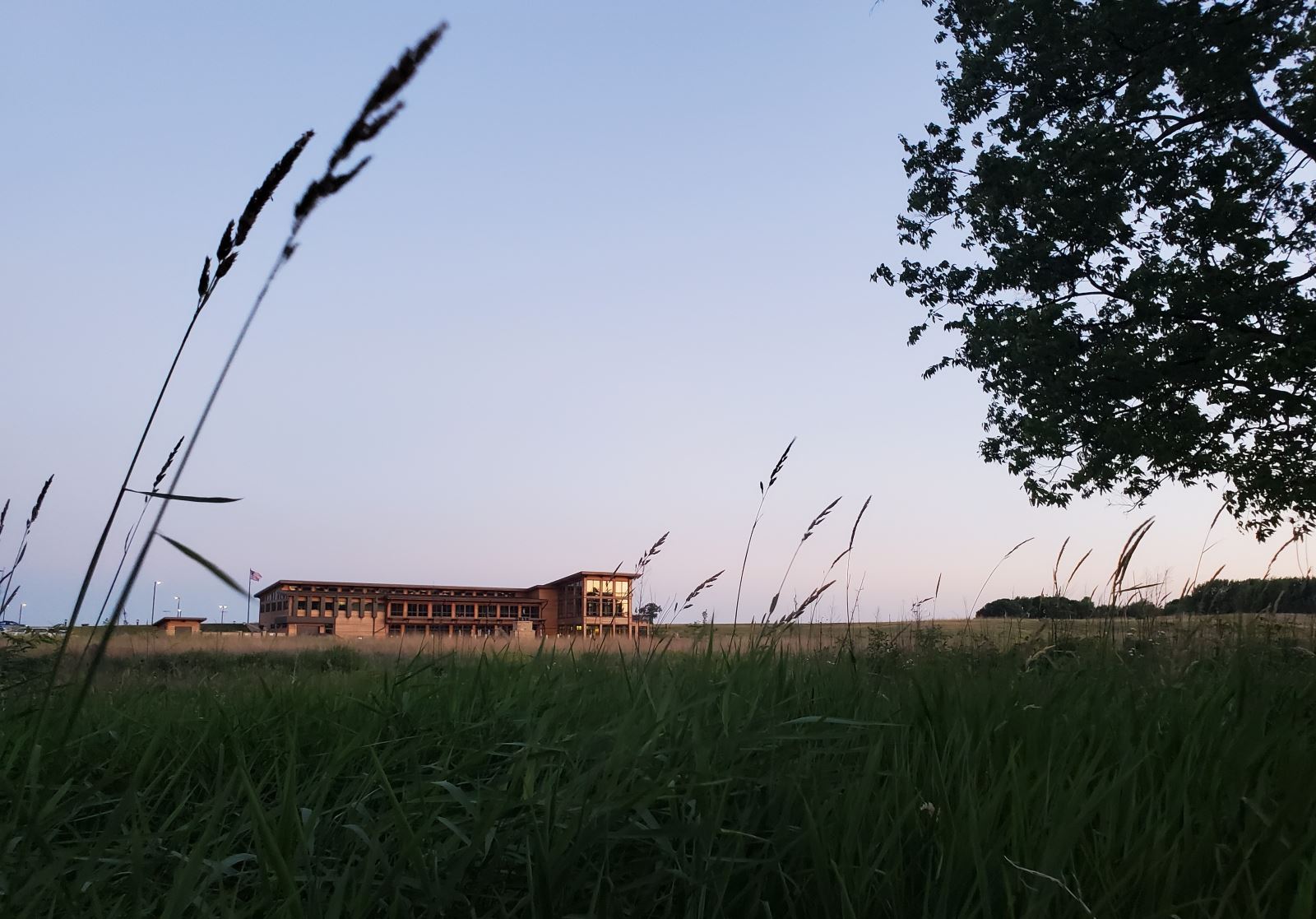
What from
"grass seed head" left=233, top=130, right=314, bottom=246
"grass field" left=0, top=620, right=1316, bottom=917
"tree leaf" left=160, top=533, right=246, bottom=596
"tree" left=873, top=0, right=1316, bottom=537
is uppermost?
"tree" left=873, top=0, right=1316, bottom=537

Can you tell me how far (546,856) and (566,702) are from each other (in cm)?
120

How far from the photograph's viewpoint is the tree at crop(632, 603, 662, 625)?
4707 mm

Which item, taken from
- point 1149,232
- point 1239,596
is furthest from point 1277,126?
point 1239,596

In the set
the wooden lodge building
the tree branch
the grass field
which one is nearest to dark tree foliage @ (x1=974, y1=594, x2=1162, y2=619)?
the grass field

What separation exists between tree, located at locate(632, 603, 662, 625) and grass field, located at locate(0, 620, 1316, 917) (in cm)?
135

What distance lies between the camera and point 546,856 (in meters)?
1.71

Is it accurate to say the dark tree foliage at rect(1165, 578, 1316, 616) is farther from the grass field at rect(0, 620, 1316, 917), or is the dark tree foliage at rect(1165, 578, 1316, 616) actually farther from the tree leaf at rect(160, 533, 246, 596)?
the tree leaf at rect(160, 533, 246, 596)

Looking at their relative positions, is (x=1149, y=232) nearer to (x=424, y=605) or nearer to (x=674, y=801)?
(x=674, y=801)

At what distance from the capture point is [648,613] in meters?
4.81

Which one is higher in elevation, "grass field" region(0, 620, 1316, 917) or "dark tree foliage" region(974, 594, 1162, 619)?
"dark tree foliage" region(974, 594, 1162, 619)

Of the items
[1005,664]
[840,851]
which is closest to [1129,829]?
[840,851]

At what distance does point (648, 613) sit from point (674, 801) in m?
2.75

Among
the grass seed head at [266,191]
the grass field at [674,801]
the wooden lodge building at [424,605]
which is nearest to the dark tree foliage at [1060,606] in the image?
the grass field at [674,801]

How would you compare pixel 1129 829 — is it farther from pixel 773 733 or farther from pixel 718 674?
pixel 718 674
